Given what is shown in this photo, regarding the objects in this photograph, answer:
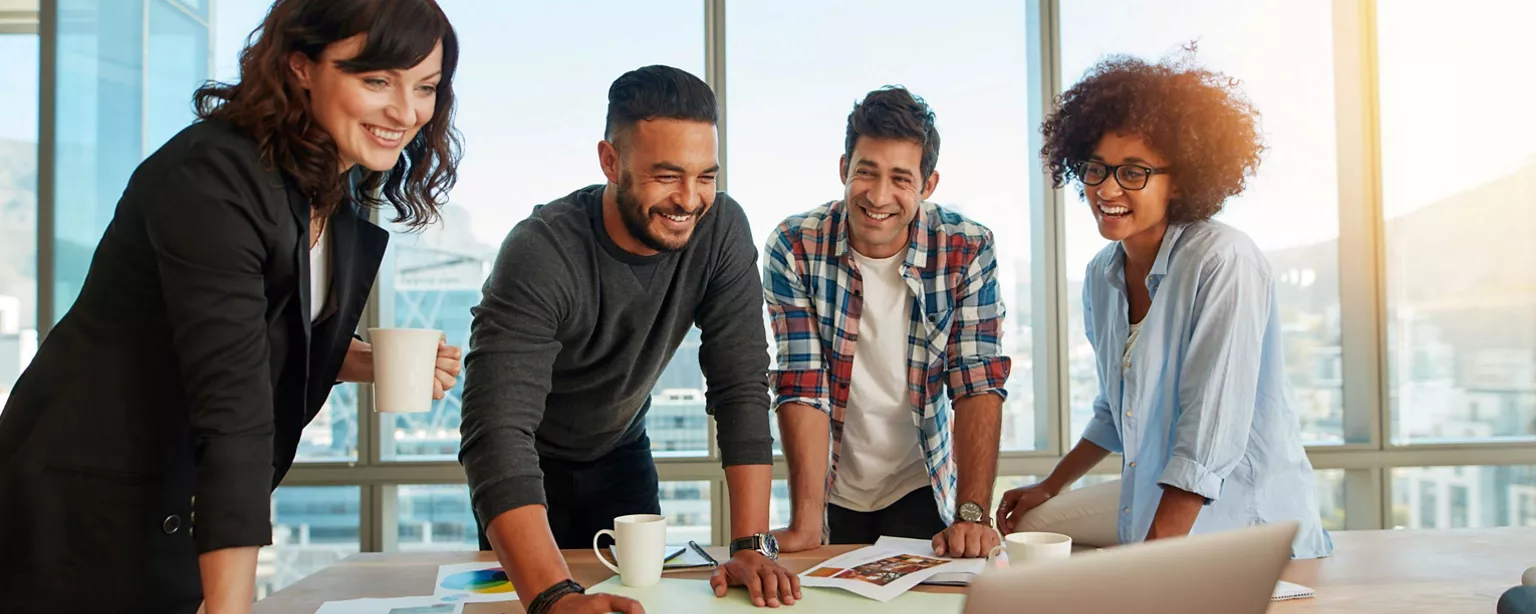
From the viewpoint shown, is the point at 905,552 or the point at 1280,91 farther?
the point at 1280,91

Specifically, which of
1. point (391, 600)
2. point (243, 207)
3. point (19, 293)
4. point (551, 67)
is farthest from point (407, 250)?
point (243, 207)

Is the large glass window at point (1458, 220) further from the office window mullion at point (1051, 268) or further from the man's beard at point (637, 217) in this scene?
the man's beard at point (637, 217)

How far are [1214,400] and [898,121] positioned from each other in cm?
93

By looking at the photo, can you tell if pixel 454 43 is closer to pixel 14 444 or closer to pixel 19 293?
pixel 14 444

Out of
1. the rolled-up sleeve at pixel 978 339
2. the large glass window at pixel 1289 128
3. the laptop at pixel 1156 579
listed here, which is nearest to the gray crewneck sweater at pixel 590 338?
the rolled-up sleeve at pixel 978 339

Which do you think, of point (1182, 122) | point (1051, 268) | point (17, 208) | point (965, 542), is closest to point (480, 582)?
point (965, 542)

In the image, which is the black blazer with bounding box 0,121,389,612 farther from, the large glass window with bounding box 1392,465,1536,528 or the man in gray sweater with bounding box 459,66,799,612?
the large glass window with bounding box 1392,465,1536,528

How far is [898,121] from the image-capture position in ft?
7.43

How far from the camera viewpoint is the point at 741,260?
202cm

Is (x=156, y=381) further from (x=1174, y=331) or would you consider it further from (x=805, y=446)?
(x=1174, y=331)

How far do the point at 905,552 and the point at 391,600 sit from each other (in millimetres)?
863

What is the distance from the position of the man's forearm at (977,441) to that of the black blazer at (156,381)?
1.44 metres

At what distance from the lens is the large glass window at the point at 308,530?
163 inches

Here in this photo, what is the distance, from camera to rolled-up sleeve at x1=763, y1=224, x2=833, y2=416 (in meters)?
2.31
